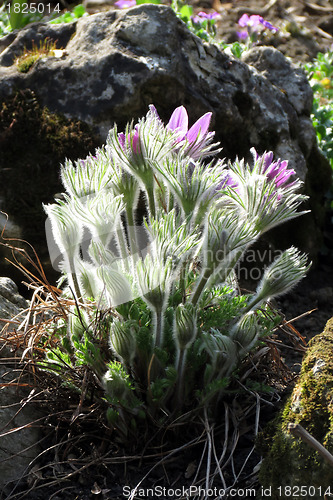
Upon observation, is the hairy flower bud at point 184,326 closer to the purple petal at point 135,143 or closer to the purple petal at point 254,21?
the purple petal at point 135,143

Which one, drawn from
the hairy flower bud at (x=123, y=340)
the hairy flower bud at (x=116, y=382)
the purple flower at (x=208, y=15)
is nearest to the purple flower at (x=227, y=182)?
the hairy flower bud at (x=123, y=340)

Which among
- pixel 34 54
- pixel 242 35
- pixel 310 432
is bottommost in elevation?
pixel 242 35

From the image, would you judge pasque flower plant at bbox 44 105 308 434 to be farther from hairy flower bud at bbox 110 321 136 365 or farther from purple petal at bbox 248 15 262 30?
purple petal at bbox 248 15 262 30

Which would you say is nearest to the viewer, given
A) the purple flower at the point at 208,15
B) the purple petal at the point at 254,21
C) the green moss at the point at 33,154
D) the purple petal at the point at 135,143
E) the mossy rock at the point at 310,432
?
the mossy rock at the point at 310,432

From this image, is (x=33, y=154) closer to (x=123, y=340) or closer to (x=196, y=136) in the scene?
(x=196, y=136)

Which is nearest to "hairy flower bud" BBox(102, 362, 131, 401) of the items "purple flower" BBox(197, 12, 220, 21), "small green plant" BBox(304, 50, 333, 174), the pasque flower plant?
the pasque flower plant

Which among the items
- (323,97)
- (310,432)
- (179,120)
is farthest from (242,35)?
(310,432)
